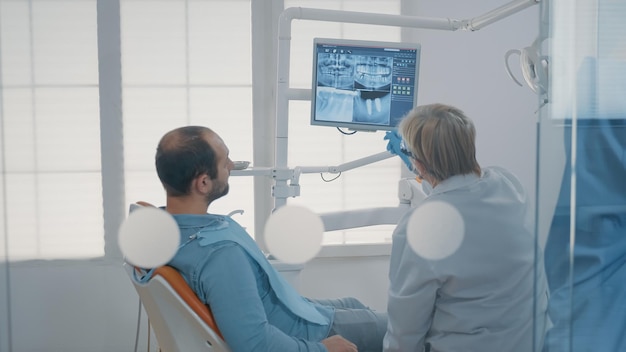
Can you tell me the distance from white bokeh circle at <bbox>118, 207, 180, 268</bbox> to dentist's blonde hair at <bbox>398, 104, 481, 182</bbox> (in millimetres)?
639

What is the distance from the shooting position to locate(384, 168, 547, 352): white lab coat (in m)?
1.69

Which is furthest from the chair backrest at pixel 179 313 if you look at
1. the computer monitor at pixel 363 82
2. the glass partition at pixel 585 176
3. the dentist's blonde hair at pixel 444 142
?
the computer monitor at pixel 363 82

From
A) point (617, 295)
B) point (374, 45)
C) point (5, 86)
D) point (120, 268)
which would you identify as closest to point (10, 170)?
point (5, 86)

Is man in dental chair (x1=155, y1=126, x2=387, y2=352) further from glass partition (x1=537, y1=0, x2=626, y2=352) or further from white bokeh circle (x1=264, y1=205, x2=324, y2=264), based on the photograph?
glass partition (x1=537, y1=0, x2=626, y2=352)

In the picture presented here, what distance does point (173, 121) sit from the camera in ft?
11.6

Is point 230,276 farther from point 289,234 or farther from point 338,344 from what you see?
point 289,234

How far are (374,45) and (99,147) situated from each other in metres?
1.58

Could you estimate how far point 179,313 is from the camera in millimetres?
1633

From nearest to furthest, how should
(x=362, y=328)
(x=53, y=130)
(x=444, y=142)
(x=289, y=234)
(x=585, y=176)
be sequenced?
(x=585, y=176)
(x=444, y=142)
(x=362, y=328)
(x=289, y=234)
(x=53, y=130)

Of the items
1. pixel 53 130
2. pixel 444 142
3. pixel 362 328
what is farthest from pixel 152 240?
pixel 53 130

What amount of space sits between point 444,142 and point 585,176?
86cm

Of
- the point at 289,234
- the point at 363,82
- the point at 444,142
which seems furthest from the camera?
the point at 289,234

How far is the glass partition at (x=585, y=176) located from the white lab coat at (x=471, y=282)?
0.72 metres

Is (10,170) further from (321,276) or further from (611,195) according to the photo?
(611,195)
